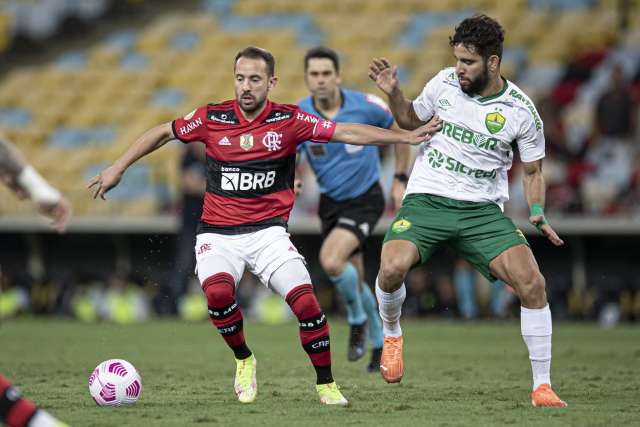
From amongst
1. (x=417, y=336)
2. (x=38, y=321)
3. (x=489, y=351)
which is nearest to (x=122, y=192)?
(x=38, y=321)

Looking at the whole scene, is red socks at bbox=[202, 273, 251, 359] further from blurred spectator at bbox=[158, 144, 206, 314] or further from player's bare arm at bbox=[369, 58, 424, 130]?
blurred spectator at bbox=[158, 144, 206, 314]

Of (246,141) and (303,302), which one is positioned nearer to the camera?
(303,302)

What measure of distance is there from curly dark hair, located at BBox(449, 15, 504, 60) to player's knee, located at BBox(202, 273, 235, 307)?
2.17 m

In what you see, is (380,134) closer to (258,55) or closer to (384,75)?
(384,75)

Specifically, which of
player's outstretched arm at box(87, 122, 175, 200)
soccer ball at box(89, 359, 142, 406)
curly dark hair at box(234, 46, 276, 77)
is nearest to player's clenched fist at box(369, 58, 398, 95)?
curly dark hair at box(234, 46, 276, 77)

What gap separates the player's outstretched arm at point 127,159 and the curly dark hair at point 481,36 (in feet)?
6.73

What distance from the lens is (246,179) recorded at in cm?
796

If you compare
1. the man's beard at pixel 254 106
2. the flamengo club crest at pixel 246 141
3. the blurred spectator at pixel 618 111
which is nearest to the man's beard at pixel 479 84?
the man's beard at pixel 254 106

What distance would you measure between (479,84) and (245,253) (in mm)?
1931

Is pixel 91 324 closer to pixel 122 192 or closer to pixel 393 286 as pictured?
pixel 122 192

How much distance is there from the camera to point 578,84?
20516 mm

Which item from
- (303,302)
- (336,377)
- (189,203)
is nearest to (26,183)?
(303,302)

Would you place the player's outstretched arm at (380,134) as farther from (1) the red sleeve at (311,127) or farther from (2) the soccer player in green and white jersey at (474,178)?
(2) the soccer player in green and white jersey at (474,178)

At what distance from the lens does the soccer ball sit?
7473 millimetres
